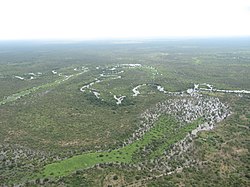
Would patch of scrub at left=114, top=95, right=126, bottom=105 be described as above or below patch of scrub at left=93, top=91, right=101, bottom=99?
below

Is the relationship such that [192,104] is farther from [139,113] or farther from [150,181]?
[150,181]

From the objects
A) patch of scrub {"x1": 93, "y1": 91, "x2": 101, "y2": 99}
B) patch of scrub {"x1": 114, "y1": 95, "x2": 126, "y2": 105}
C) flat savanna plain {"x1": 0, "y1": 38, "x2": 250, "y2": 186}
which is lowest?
patch of scrub {"x1": 114, "y1": 95, "x2": 126, "y2": 105}

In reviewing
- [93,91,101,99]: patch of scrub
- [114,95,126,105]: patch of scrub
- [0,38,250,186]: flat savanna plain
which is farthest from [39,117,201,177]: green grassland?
[93,91,101,99]: patch of scrub

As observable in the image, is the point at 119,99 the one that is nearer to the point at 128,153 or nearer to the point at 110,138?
the point at 110,138

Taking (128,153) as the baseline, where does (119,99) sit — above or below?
below

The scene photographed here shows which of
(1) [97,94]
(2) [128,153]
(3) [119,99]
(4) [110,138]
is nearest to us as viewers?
(2) [128,153]

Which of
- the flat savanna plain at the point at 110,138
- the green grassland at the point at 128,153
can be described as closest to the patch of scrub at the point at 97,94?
the flat savanna plain at the point at 110,138

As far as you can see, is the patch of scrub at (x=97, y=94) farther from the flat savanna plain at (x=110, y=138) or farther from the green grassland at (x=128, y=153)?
the green grassland at (x=128, y=153)

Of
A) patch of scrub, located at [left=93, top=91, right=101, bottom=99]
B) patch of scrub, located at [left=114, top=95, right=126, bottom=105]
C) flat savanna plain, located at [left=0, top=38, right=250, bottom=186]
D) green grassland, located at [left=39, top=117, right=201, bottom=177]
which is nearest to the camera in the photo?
flat savanna plain, located at [left=0, top=38, right=250, bottom=186]

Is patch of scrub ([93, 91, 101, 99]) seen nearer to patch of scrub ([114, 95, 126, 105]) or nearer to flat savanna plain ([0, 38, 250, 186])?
flat savanna plain ([0, 38, 250, 186])

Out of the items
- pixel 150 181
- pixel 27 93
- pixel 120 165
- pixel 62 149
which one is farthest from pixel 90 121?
pixel 27 93

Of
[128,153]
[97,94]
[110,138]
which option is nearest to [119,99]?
[97,94]
